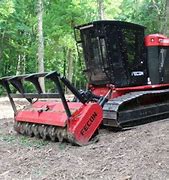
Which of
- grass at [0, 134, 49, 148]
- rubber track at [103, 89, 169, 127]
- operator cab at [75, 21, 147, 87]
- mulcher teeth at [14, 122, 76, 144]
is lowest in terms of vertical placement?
grass at [0, 134, 49, 148]

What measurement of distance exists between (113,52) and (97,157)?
331 cm

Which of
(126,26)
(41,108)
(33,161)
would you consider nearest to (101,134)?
(41,108)

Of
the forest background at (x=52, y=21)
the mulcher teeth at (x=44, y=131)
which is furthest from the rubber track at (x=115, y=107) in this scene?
the forest background at (x=52, y=21)

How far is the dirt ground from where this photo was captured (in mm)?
5160

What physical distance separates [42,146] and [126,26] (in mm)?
3536

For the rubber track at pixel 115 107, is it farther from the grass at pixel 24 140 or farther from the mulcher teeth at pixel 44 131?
the grass at pixel 24 140

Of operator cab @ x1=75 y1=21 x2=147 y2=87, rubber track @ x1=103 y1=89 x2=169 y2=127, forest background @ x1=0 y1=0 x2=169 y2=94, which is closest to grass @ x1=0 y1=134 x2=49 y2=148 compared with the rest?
rubber track @ x1=103 y1=89 x2=169 y2=127

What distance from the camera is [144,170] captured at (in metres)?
5.04

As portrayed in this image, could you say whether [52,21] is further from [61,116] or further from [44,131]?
[61,116]

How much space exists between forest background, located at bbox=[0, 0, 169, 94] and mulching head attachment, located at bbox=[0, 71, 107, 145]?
5.92 meters

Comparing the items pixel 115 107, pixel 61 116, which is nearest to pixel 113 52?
pixel 115 107

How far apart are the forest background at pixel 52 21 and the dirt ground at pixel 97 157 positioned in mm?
6230

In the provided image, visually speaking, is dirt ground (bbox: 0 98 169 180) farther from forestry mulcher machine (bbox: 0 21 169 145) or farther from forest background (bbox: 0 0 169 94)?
Result: forest background (bbox: 0 0 169 94)

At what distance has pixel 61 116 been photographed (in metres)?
7.26
